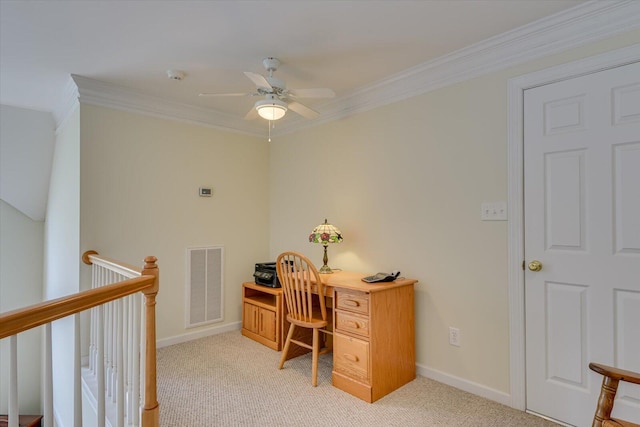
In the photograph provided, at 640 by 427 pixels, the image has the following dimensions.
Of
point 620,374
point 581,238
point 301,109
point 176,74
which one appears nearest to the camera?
point 620,374

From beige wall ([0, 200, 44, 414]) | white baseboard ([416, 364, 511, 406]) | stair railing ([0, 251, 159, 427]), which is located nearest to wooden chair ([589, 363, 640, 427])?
white baseboard ([416, 364, 511, 406])

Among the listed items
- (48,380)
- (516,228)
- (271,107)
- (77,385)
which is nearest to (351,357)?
(516,228)

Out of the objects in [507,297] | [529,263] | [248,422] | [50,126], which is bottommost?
[248,422]

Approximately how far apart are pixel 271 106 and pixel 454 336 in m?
2.11

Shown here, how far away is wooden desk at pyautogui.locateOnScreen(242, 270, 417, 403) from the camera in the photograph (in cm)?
228

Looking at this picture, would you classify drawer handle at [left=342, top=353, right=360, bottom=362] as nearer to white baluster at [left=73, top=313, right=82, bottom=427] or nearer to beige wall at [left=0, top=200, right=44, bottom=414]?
white baluster at [left=73, top=313, right=82, bottom=427]

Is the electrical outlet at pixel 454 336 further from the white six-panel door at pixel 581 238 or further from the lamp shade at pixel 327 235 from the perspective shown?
the lamp shade at pixel 327 235

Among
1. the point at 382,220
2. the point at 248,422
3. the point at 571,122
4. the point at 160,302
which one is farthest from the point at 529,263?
the point at 160,302

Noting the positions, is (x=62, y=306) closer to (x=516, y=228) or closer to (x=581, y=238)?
(x=516, y=228)

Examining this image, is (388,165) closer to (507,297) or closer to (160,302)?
(507,297)

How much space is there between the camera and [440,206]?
2.56 meters

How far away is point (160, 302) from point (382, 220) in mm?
2275

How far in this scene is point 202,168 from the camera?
361 cm

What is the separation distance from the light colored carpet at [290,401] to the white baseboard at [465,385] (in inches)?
1.5
